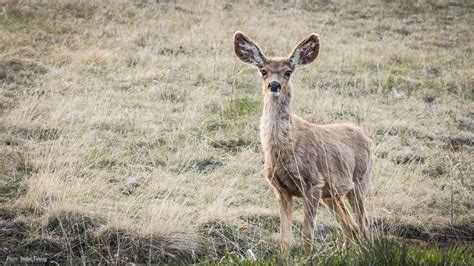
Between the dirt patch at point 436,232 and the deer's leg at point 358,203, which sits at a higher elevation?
the deer's leg at point 358,203

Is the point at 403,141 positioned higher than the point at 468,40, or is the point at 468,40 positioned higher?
the point at 468,40

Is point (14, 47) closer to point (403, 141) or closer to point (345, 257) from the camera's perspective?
point (403, 141)

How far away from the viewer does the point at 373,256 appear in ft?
16.1

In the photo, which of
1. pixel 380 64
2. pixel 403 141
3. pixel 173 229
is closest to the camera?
pixel 173 229

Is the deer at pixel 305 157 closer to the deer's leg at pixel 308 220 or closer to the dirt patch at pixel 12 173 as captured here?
the deer's leg at pixel 308 220

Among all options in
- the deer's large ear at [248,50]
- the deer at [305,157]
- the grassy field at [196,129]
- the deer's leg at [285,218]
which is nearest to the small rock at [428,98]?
the grassy field at [196,129]

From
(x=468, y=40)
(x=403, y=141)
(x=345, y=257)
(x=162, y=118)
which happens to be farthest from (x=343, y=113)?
(x=468, y=40)

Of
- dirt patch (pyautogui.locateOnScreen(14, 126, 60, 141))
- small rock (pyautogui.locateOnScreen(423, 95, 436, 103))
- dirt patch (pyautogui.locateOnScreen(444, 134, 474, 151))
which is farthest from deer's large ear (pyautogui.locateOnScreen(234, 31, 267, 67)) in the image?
small rock (pyautogui.locateOnScreen(423, 95, 436, 103))

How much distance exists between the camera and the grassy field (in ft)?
21.2

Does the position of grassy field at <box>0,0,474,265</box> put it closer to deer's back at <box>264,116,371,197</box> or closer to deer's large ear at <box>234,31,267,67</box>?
deer's back at <box>264,116,371,197</box>

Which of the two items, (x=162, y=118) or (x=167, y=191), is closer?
(x=167, y=191)

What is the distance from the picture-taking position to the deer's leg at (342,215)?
21.8 ft

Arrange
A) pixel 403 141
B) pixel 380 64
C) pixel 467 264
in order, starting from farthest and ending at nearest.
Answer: pixel 380 64, pixel 403 141, pixel 467 264

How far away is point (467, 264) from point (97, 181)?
4.22 metres
